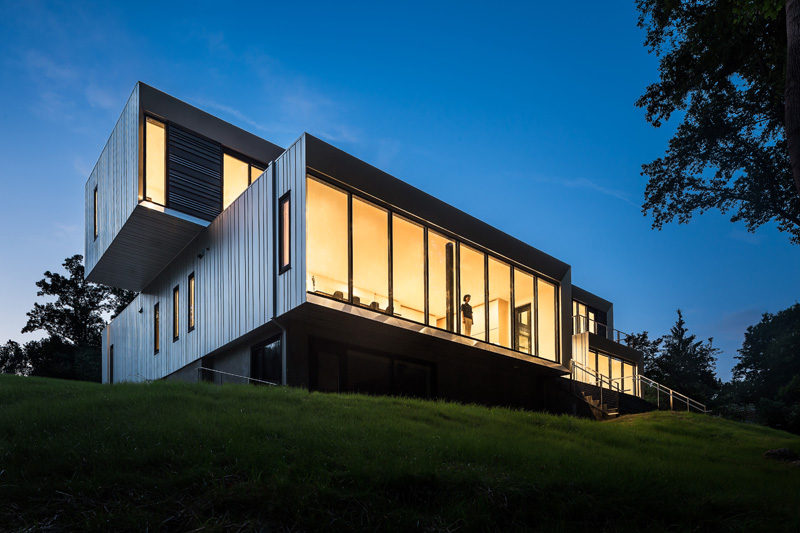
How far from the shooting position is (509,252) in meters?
20.7

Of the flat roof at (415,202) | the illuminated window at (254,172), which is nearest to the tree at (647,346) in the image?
the flat roof at (415,202)

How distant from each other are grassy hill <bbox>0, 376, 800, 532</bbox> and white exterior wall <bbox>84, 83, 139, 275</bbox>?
9.21 m

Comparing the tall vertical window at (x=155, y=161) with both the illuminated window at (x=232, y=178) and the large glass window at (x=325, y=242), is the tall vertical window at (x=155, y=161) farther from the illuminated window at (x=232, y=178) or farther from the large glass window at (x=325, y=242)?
the large glass window at (x=325, y=242)

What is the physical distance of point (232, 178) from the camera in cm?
2127

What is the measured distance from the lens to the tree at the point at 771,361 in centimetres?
4212

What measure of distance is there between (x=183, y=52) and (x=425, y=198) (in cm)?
12339

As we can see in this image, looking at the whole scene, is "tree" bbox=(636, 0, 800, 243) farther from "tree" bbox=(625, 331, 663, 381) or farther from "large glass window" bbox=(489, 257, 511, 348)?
"tree" bbox=(625, 331, 663, 381)

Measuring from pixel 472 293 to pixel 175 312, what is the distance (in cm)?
1011

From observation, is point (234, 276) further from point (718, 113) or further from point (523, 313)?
point (718, 113)

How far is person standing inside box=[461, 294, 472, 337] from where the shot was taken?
1853 centimetres

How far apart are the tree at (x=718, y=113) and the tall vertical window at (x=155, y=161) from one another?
13523mm

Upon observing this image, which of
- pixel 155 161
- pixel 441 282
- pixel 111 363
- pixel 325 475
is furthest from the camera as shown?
pixel 111 363

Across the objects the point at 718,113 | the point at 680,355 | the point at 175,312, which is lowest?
the point at 680,355

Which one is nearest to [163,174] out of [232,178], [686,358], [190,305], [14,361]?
[232,178]
